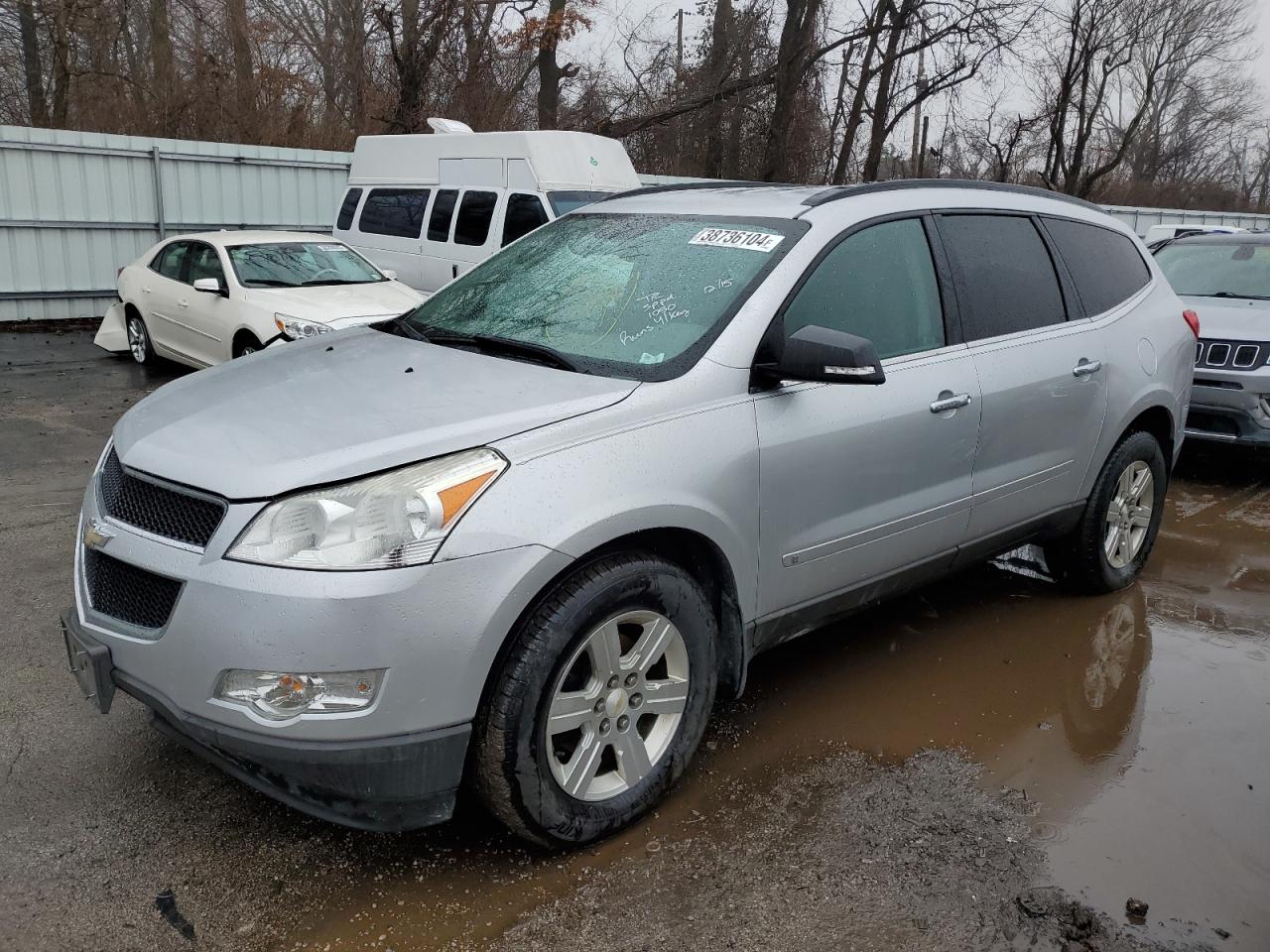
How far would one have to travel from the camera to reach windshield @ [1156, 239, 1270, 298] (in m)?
8.02

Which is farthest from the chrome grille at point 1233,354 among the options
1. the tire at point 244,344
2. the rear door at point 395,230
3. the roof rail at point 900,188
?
the rear door at point 395,230

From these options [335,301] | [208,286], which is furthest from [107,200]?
[335,301]

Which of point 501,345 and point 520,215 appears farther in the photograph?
point 520,215

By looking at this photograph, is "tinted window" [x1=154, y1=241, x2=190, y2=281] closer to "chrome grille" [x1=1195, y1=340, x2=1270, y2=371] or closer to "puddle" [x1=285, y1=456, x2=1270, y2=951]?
"puddle" [x1=285, y1=456, x2=1270, y2=951]

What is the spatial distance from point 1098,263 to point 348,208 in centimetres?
1020

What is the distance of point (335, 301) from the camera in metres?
8.91

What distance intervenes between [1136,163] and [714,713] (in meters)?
48.3

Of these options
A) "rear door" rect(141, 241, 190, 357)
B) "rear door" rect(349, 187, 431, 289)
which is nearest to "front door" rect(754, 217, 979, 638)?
"rear door" rect(141, 241, 190, 357)

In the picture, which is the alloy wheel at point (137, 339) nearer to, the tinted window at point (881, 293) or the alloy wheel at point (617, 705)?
the tinted window at point (881, 293)

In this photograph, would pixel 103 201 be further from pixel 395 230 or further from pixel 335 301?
pixel 335 301

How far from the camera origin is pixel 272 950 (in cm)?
249

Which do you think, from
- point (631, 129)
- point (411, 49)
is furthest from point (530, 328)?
point (631, 129)

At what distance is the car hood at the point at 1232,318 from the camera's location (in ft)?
23.4

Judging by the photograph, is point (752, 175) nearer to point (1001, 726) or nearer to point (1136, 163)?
point (1001, 726)
